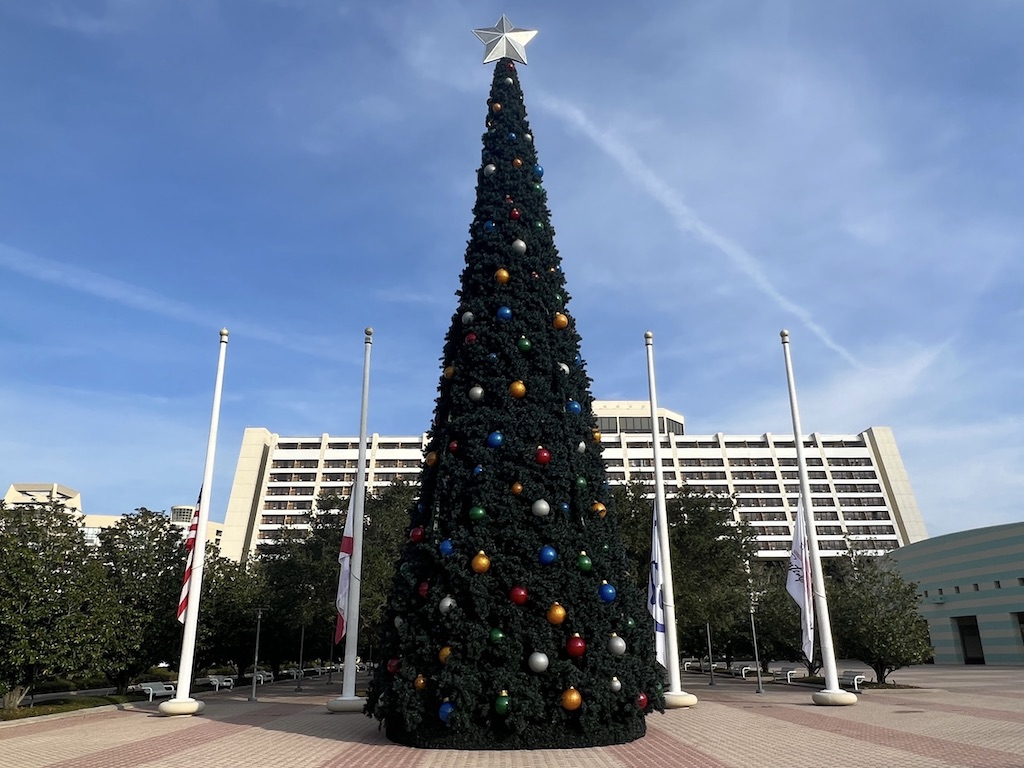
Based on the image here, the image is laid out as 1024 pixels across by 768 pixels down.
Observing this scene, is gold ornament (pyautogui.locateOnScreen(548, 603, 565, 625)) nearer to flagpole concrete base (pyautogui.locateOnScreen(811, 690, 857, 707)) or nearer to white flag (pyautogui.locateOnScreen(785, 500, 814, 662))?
white flag (pyautogui.locateOnScreen(785, 500, 814, 662))

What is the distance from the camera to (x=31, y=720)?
17.3 m

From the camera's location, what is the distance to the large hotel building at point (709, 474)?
9475cm

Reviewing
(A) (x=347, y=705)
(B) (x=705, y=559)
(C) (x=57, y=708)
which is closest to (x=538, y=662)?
(A) (x=347, y=705)

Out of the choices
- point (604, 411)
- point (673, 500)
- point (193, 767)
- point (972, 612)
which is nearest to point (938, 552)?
point (972, 612)

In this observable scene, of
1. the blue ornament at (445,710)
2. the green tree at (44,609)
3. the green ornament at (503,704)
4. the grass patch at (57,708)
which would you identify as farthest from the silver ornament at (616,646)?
the grass patch at (57,708)

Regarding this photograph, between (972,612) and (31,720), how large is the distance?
4959 centimetres

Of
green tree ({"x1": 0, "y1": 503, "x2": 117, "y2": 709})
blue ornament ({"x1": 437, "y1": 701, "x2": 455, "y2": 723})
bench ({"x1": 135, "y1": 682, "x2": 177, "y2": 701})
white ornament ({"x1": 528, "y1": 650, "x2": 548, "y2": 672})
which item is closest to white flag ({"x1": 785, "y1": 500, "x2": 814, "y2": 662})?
white ornament ({"x1": 528, "y1": 650, "x2": 548, "y2": 672})

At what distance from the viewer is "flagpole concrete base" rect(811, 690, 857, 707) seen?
1831cm

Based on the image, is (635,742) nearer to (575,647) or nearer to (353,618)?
(575,647)

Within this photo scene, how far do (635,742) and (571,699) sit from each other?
1.78 metres

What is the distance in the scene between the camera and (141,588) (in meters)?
24.4

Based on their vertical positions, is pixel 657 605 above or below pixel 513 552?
below

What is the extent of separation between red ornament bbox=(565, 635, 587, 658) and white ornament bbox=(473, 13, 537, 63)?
13.1 meters

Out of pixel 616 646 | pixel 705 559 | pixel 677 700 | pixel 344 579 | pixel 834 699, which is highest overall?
pixel 705 559
